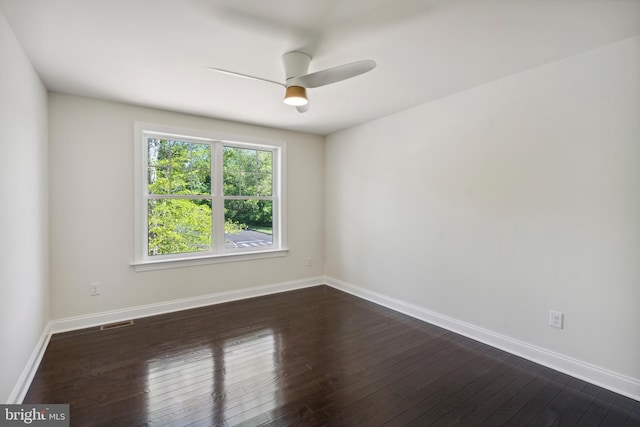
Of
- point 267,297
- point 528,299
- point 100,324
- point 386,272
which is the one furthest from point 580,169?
point 100,324

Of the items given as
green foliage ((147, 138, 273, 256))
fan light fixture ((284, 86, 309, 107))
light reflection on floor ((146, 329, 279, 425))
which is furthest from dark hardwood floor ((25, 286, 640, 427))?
fan light fixture ((284, 86, 309, 107))

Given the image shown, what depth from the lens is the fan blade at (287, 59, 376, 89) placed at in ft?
6.30

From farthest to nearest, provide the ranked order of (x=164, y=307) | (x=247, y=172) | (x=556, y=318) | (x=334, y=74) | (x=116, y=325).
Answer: (x=247, y=172) < (x=164, y=307) < (x=116, y=325) < (x=556, y=318) < (x=334, y=74)

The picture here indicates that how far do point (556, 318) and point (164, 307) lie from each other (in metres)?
3.95

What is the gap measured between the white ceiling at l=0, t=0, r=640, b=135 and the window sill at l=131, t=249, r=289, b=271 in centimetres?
188

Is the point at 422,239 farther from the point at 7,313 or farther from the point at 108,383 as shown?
the point at 7,313

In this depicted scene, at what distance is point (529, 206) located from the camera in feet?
8.55

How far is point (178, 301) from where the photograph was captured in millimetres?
3762

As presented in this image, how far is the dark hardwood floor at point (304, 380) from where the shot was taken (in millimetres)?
1912

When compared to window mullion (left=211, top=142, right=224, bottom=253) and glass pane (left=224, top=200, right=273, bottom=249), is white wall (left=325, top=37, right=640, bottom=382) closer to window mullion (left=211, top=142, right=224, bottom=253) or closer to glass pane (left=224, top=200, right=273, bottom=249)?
glass pane (left=224, top=200, right=273, bottom=249)

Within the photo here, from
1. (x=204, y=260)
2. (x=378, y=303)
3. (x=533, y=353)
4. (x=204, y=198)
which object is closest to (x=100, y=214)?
(x=204, y=198)

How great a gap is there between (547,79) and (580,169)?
0.78m

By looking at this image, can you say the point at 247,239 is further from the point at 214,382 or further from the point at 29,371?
the point at 29,371

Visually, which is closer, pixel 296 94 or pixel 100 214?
pixel 296 94
